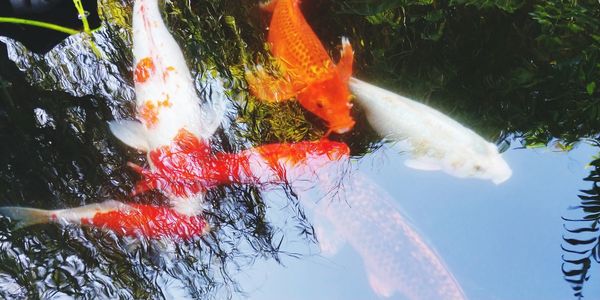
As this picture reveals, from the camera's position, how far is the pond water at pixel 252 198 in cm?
191

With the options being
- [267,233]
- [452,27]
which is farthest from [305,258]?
[452,27]

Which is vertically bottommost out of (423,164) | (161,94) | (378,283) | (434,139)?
(378,283)

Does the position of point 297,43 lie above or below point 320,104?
above

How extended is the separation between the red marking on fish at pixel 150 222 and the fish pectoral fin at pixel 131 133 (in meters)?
0.25

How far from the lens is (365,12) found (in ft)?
7.18

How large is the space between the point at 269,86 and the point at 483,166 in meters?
0.91

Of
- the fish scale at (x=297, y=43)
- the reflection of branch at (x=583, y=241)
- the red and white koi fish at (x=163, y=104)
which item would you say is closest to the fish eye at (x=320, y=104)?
the fish scale at (x=297, y=43)

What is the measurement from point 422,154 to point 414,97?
0.79 ft

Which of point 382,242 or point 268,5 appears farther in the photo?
point 268,5

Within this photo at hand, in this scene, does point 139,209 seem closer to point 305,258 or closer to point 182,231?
point 182,231

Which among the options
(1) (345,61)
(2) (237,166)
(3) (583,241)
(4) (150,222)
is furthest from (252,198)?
(3) (583,241)

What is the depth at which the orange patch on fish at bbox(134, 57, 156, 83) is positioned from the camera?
6.76 ft

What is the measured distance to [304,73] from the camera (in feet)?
6.97

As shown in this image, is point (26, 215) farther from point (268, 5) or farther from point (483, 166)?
point (483, 166)
